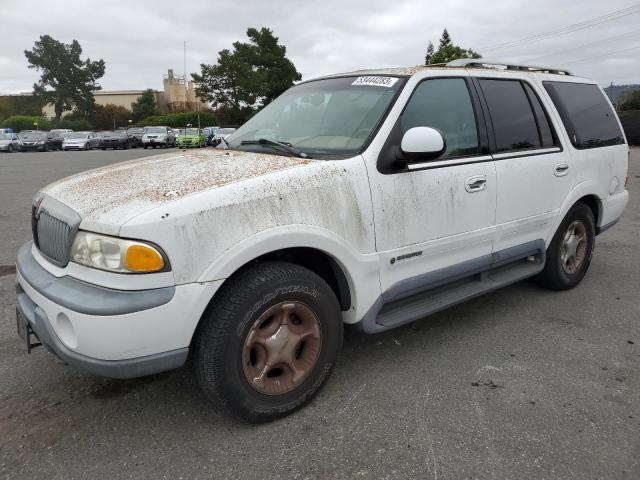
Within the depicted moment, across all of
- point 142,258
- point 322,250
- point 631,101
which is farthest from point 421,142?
point 631,101

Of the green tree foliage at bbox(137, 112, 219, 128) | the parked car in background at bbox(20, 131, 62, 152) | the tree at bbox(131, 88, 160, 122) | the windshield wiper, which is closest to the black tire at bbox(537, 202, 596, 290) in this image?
the windshield wiper

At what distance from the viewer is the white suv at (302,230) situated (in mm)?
2201

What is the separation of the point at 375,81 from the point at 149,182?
5.15 ft

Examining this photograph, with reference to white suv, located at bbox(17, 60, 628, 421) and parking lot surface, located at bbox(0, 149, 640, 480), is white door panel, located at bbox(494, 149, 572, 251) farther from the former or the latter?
parking lot surface, located at bbox(0, 149, 640, 480)

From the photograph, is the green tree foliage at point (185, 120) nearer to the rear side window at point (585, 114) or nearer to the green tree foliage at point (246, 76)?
the green tree foliage at point (246, 76)

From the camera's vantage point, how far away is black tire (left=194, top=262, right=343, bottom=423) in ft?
7.72

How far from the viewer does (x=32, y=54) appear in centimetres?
7331

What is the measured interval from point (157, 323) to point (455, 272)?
6.42ft

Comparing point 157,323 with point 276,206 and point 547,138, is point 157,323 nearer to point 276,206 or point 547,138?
point 276,206

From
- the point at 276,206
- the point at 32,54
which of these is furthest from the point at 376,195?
the point at 32,54

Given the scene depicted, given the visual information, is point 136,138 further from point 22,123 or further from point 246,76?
point 22,123

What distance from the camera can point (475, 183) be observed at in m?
3.32

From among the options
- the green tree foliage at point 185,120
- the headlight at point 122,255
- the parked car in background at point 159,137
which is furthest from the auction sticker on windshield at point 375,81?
the green tree foliage at point 185,120

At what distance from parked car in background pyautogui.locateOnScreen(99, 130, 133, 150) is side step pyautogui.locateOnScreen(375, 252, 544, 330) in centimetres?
3500
